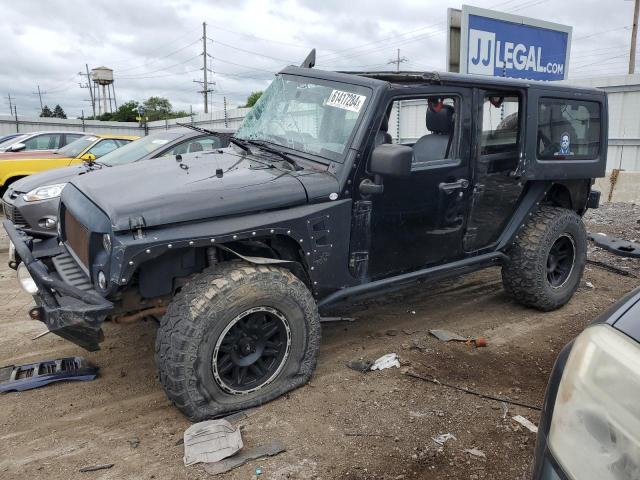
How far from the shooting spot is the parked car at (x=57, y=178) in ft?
22.0

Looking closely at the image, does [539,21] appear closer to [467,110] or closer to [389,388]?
[467,110]

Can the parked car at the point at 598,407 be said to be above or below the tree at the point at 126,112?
below

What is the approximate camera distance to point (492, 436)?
3033mm

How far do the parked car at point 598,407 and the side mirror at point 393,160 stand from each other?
1.89 meters

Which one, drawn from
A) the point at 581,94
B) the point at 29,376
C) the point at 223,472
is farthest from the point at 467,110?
the point at 29,376

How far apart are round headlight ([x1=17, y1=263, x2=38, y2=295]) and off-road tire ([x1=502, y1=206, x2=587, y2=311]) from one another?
3.92 meters

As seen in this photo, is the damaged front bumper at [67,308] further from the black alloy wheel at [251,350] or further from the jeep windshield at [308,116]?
the jeep windshield at [308,116]

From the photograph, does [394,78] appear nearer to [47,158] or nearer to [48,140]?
[47,158]

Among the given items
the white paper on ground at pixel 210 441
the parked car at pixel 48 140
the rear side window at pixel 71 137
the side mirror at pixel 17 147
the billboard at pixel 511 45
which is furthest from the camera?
the rear side window at pixel 71 137

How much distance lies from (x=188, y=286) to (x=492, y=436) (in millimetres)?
1992

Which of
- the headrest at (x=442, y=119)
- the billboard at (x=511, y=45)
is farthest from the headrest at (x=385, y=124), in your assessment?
the billboard at (x=511, y=45)

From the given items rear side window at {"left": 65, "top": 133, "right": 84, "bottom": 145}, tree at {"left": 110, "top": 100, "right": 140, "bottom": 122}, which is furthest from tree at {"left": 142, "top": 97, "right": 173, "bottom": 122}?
rear side window at {"left": 65, "top": 133, "right": 84, "bottom": 145}

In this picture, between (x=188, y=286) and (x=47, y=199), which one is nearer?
(x=188, y=286)

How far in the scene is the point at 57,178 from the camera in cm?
705
